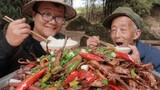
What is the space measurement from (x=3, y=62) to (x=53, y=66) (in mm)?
1013

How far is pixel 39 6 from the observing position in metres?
3.25

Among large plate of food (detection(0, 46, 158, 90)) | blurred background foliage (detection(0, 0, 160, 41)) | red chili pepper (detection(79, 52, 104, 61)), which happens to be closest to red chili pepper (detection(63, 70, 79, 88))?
large plate of food (detection(0, 46, 158, 90))

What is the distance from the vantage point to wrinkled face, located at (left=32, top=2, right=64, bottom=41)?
3.11 meters

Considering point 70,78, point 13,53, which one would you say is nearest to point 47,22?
point 13,53

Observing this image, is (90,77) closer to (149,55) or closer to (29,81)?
(29,81)

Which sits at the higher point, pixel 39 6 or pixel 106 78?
pixel 39 6

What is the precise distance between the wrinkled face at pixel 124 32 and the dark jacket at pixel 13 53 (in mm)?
677

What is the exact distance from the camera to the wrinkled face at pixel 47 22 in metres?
3.11

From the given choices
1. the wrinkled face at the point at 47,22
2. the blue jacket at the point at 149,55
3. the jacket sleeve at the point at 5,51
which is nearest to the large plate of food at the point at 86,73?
the jacket sleeve at the point at 5,51

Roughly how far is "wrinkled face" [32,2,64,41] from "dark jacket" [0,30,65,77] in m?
0.16

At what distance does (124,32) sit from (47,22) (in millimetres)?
763

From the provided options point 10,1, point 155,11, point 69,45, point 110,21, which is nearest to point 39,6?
point 110,21

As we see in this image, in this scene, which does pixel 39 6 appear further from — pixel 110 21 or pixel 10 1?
pixel 10 1

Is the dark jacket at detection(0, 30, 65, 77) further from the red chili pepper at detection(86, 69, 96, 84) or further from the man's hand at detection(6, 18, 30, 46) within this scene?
the red chili pepper at detection(86, 69, 96, 84)
